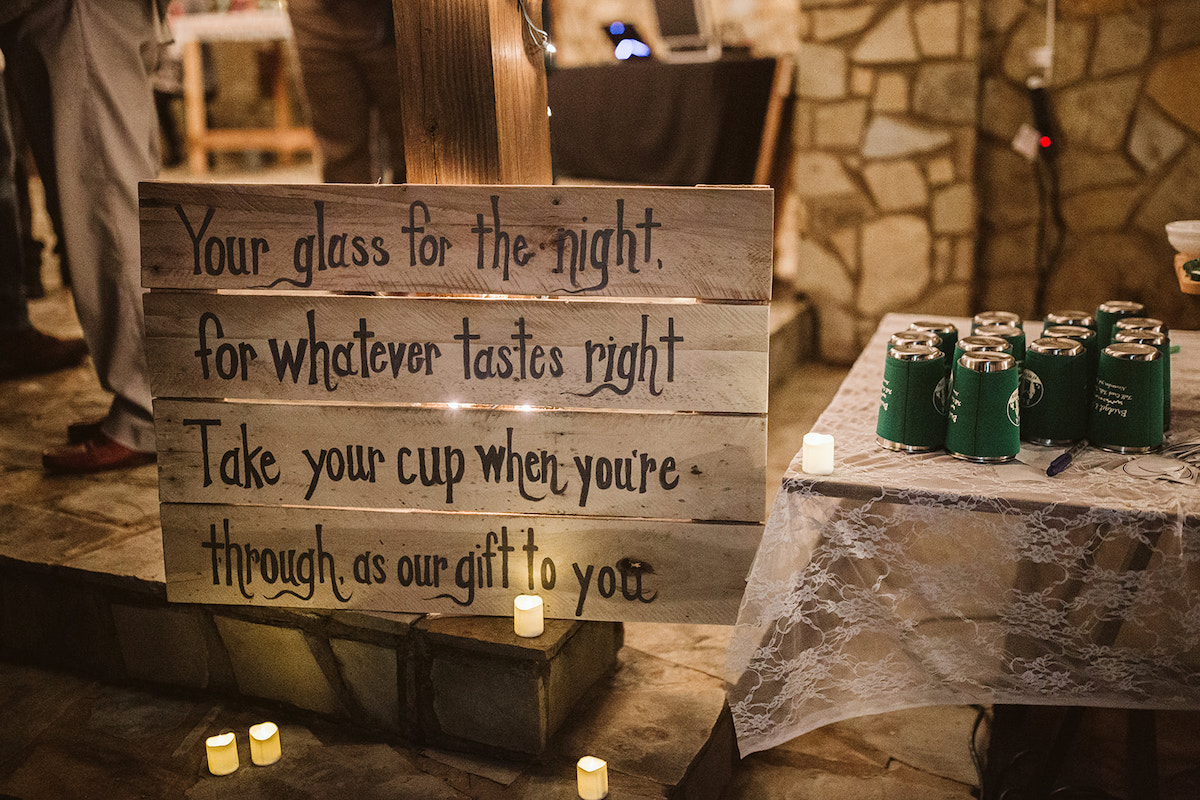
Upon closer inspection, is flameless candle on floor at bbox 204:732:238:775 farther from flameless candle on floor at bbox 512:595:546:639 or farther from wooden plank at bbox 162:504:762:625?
flameless candle on floor at bbox 512:595:546:639

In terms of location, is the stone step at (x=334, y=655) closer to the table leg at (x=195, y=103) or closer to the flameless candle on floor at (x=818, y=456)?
the flameless candle on floor at (x=818, y=456)

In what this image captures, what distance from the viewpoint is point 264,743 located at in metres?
1.69

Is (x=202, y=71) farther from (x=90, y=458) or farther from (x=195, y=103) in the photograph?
(x=90, y=458)

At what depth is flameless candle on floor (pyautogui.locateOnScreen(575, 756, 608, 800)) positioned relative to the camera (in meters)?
1.53

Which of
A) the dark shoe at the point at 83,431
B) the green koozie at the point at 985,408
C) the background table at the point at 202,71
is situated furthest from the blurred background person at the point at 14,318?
the green koozie at the point at 985,408

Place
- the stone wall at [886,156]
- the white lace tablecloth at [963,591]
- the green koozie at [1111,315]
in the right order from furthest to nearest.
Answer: the stone wall at [886,156]
the green koozie at [1111,315]
the white lace tablecloth at [963,591]

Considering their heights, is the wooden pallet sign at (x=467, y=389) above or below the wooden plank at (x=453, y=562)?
above

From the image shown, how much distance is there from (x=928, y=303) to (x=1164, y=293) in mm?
862

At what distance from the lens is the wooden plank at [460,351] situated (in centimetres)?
149

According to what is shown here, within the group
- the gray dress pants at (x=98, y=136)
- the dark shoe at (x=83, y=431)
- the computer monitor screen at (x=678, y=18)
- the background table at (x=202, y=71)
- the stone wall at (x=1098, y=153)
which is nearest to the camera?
the gray dress pants at (x=98, y=136)

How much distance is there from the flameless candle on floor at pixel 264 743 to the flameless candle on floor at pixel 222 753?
3 cm

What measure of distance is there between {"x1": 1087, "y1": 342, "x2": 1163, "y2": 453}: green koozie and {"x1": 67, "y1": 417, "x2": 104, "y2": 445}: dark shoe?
232 cm

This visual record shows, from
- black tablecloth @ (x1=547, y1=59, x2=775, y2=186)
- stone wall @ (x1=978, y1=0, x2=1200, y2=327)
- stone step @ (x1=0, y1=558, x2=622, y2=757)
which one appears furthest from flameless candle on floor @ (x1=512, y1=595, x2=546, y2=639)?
stone wall @ (x1=978, y1=0, x2=1200, y2=327)

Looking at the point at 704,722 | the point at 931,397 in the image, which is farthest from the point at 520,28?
the point at 704,722
